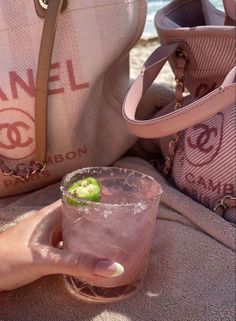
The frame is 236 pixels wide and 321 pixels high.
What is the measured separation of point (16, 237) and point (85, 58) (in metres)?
0.23

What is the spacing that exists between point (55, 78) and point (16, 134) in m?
0.08

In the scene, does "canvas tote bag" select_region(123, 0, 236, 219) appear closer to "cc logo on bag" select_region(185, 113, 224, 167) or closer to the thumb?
"cc logo on bag" select_region(185, 113, 224, 167)

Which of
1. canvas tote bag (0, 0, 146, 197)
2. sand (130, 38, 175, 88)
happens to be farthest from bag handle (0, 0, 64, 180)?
sand (130, 38, 175, 88)

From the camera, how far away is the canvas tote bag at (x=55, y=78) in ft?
2.20

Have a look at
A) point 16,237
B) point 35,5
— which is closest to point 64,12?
point 35,5

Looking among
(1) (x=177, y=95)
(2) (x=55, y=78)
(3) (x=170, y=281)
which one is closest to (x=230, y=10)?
(1) (x=177, y=95)

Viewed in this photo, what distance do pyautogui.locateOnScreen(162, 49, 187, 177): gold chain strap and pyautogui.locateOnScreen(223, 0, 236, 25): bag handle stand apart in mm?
71

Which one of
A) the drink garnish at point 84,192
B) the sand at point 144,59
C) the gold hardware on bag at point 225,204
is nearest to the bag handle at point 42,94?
the drink garnish at point 84,192

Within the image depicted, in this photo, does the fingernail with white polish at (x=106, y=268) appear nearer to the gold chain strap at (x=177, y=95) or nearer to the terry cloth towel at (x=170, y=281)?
the terry cloth towel at (x=170, y=281)

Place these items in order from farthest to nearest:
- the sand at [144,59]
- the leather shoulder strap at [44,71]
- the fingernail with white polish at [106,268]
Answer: the sand at [144,59] → the leather shoulder strap at [44,71] → the fingernail with white polish at [106,268]

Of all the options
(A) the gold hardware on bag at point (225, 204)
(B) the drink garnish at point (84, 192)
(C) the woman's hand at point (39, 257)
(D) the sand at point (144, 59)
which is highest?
(B) the drink garnish at point (84, 192)

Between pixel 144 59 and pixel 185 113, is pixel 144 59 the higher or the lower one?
the lower one

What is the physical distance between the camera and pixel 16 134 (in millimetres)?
702

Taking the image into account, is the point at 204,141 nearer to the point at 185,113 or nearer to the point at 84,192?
the point at 185,113
